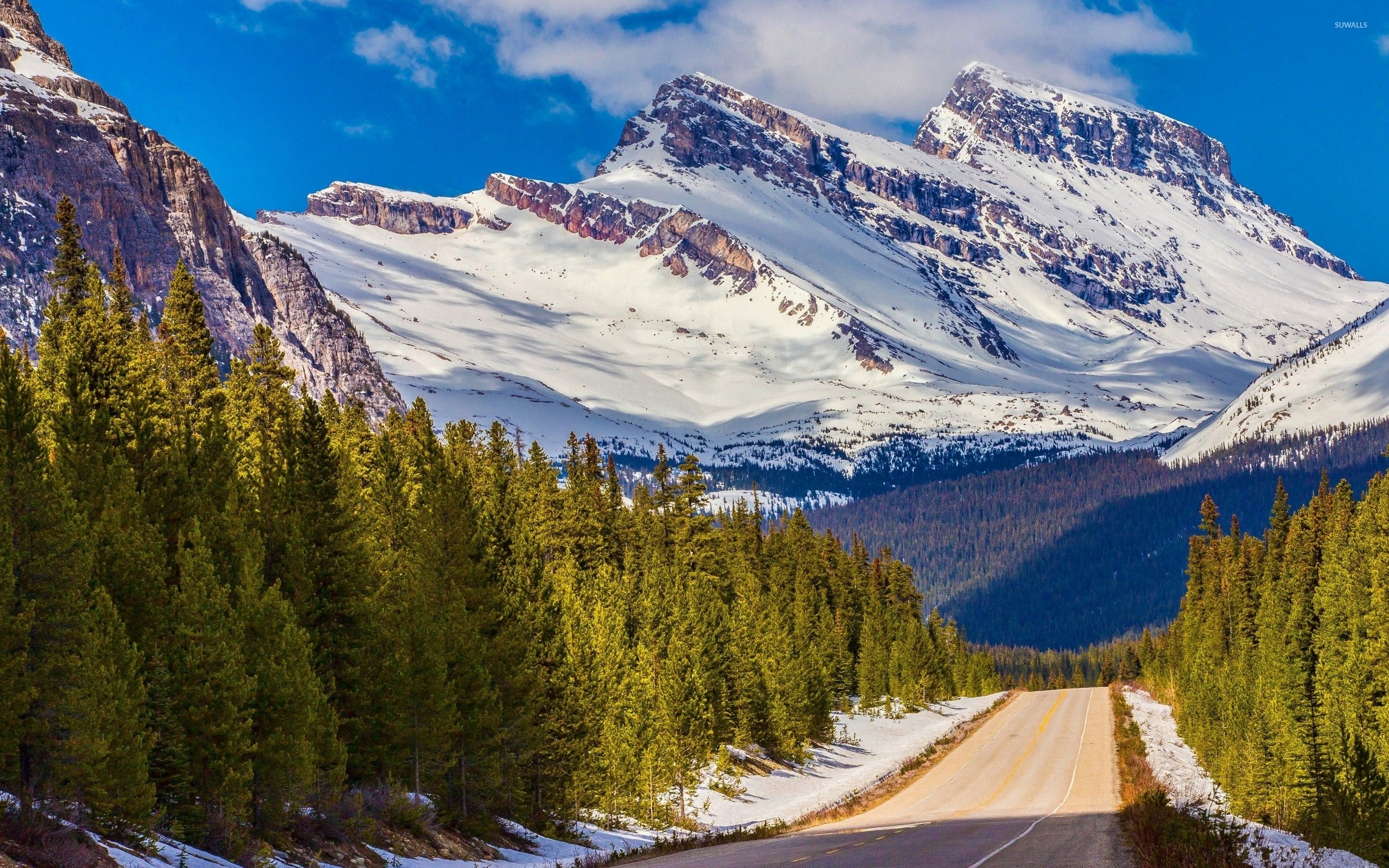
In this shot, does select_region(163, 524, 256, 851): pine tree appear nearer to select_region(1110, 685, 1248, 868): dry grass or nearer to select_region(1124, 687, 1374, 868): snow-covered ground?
select_region(1110, 685, 1248, 868): dry grass

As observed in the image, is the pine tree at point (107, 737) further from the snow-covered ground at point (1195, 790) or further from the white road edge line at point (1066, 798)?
the snow-covered ground at point (1195, 790)

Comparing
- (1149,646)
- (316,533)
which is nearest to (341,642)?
(316,533)

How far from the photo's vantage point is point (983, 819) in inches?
1555

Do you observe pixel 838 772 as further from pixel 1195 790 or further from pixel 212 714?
pixel 212 714

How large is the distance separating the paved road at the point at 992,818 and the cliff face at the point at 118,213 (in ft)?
343

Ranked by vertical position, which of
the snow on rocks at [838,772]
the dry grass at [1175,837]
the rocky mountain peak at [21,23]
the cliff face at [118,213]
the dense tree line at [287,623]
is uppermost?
the rocky mountain peak at [21,23]

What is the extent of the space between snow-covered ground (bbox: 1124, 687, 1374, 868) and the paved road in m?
2.63

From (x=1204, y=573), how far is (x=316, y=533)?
98.9 meters

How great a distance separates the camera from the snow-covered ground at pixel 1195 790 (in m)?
25.0

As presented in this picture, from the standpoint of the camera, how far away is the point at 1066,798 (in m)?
50.4

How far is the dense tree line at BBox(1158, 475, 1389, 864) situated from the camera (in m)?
36.5

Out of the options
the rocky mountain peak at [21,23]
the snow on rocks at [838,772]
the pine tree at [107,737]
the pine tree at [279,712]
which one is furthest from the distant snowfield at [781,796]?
the rocky mountain peak at [21,23]

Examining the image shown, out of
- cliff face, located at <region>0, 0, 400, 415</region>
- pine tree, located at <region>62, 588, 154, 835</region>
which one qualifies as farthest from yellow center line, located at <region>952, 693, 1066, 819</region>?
cliff face, located at <region>0, 0, 400, 415</region>

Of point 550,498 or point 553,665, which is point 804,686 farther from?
point 553,665
